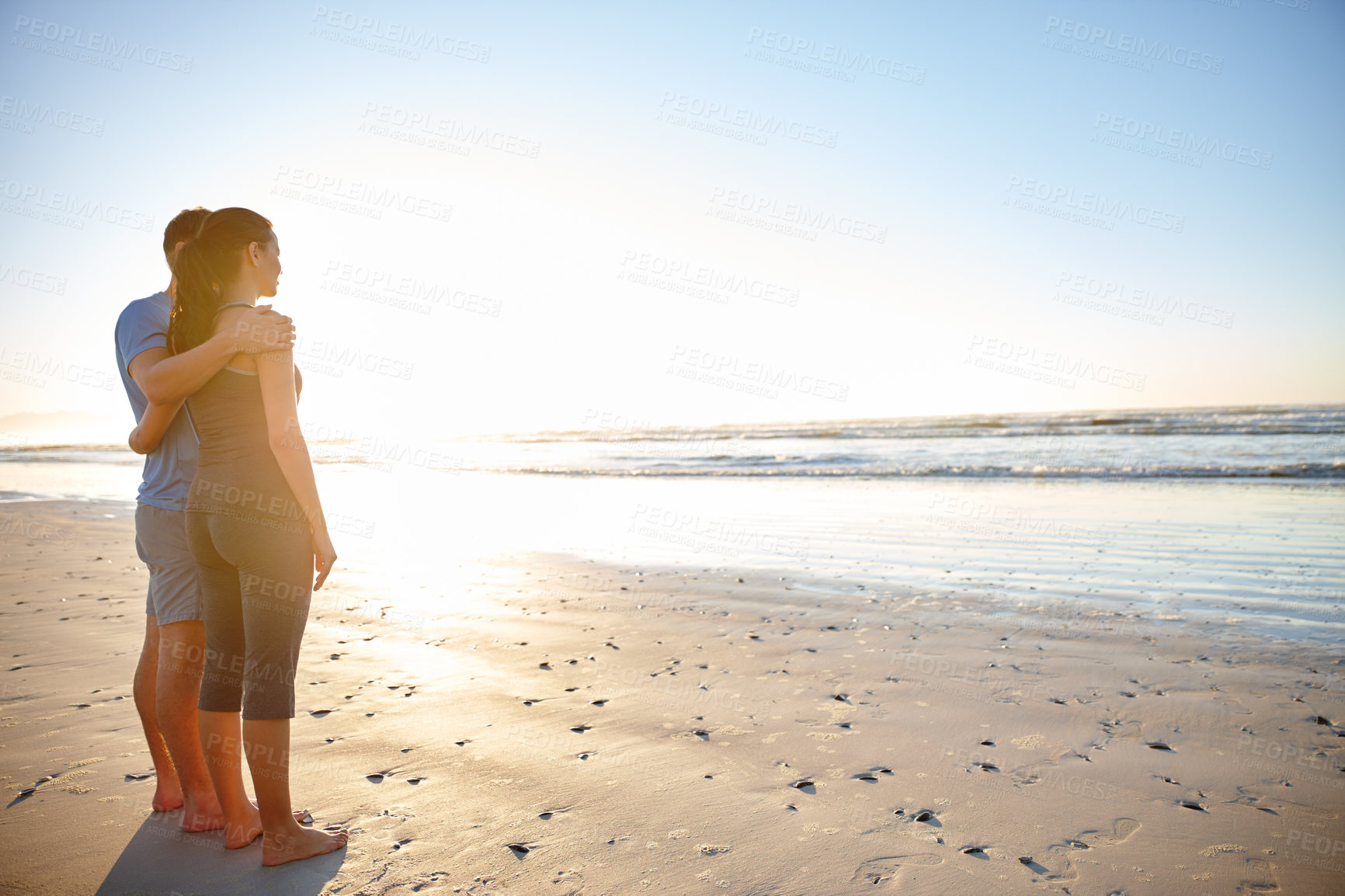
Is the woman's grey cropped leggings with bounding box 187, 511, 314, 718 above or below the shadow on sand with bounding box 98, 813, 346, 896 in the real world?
above

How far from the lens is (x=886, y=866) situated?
2490 mm

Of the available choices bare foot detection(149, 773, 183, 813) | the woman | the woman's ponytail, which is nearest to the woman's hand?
the woman

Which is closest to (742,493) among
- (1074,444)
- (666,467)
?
(666,467)

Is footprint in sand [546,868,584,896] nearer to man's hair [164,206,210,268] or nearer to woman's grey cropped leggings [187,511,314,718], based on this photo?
woman's grey cropped leggings [187,511,314,718]

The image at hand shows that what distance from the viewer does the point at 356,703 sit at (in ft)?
12.9

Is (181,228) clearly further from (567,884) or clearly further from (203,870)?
(567,884)

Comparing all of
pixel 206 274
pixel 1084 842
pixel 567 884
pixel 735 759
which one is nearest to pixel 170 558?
pixel 206 274

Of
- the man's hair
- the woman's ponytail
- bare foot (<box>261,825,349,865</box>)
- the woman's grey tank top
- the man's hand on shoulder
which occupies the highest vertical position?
the man's hair

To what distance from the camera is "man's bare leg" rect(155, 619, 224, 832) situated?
2615 millimetres

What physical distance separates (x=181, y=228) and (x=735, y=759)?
3.23 m

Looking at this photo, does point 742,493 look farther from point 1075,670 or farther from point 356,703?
point 356,703

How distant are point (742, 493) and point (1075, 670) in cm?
1151

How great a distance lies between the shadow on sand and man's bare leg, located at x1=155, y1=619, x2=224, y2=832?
0.09m

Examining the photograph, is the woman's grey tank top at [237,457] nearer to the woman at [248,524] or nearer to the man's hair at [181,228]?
the woman at [248,524]
